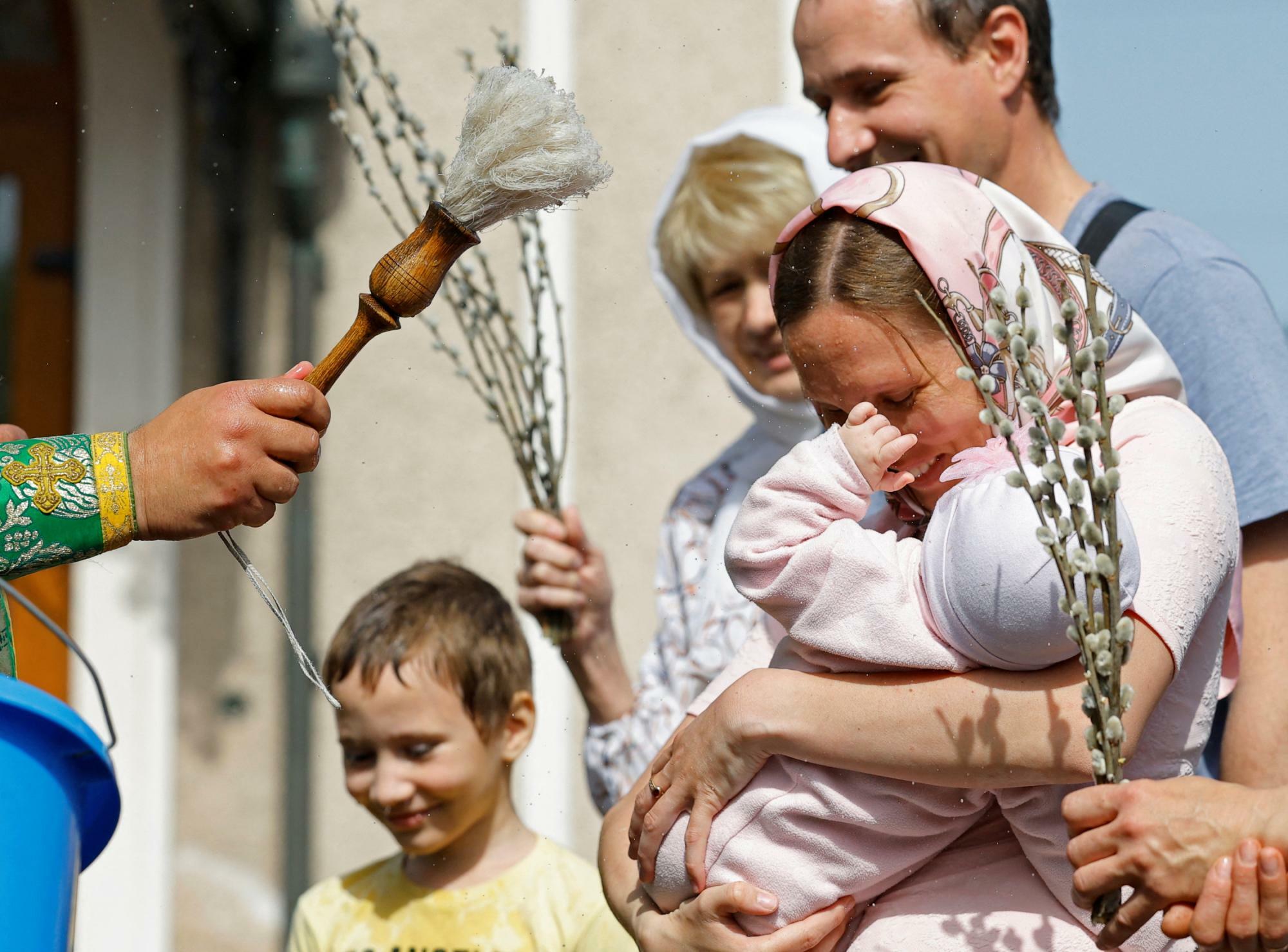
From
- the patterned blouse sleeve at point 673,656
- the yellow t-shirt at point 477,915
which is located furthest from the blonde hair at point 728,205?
the yellow t-shirt at point 477,915

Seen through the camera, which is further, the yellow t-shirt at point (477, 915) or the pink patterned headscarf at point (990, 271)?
the yellow t-shirt at point (477, 915)

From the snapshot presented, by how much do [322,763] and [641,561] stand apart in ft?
3.72

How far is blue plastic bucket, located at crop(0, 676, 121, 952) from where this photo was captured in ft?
4.57

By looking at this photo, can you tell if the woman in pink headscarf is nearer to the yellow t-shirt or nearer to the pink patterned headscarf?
the pink patterned headscarf

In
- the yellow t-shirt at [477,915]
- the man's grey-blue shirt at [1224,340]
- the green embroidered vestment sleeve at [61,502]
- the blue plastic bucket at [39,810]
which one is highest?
the man's grey-blue shirt at [1224,340]

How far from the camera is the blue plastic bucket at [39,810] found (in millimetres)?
1392

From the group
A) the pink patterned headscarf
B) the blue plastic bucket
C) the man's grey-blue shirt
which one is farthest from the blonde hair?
the blue plastic bucket

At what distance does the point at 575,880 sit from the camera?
2502mm

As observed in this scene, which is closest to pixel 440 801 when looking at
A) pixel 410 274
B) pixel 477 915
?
pixel 477 915

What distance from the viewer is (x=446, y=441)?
440 cm

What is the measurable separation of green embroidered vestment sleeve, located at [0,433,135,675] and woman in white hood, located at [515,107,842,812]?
1.19 m

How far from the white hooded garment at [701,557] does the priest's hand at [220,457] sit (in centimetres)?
109

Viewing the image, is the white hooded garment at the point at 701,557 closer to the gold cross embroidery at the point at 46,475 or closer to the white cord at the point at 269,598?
the white cord at the point at 269,598

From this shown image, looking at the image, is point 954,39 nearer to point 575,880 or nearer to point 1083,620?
point 1083,620
